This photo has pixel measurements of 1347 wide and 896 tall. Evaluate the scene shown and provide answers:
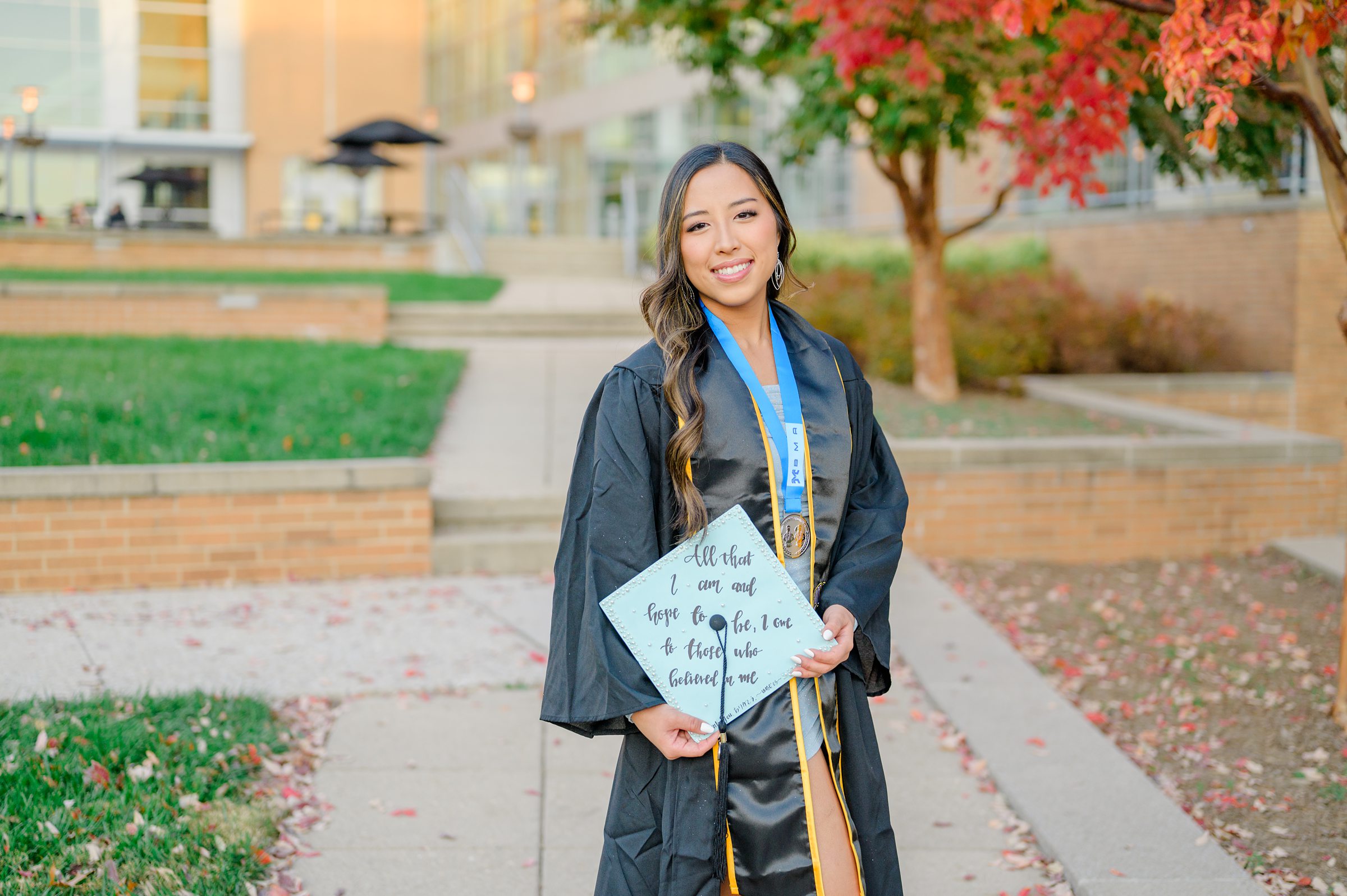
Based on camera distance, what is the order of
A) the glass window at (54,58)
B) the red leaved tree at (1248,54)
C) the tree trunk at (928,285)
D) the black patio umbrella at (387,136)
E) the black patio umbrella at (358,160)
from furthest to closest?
the glass window at (54,58) < the black patio umbrella at (358,160) < the black patio umbrella at (387,136) < the tree trunk at (928,285) < the red leaved tree at (1248,54)

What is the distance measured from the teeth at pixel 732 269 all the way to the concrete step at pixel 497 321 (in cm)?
1038

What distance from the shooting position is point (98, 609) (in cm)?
552

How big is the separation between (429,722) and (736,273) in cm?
275

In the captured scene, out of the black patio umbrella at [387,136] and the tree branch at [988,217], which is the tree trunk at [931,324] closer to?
the tree branch at [988,217]

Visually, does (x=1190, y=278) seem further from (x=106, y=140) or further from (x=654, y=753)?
(x=106, y=140)

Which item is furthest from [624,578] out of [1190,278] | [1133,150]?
[1133,150]

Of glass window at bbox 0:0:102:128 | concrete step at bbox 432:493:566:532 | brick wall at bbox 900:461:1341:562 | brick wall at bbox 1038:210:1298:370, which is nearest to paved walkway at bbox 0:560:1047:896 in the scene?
concrete step at bbox 432:493:566:532

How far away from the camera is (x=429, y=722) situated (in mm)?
4434

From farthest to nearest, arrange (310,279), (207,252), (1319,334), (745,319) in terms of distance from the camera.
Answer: (207,252) < (310,279) < (1319,334) < (745,319)

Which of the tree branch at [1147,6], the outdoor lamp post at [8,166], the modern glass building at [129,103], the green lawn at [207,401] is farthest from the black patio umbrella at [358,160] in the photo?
the tree branch at [1147,6]

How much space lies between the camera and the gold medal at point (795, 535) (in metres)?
2.22

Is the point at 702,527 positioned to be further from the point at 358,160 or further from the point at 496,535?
the point at 358,160

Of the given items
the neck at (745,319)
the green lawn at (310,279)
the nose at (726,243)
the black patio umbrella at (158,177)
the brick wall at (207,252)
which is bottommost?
the neck at (745,319)

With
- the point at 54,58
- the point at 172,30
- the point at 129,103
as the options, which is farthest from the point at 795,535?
the point at 54,58
